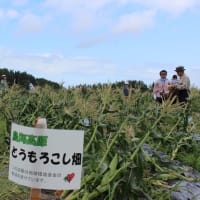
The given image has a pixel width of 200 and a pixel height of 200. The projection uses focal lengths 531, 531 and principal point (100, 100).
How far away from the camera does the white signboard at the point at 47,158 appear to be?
341cm

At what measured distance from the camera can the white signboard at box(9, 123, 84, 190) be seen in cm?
341

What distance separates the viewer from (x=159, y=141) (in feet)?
19.2

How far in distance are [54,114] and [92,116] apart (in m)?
2.45

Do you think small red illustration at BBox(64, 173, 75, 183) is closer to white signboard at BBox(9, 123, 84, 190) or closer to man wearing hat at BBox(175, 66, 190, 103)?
white signboard at BBox(9, 123, 84, 190)

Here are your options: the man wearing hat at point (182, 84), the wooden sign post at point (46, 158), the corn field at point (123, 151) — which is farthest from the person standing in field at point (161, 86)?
the wooden sign post at point (46, 158)

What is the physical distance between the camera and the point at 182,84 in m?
10.1

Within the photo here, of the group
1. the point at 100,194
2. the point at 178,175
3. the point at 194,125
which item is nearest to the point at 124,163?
the point at 100,194

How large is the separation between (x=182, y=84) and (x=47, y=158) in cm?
701

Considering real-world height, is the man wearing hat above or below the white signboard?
above

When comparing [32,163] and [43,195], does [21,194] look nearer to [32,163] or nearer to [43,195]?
[43,195]

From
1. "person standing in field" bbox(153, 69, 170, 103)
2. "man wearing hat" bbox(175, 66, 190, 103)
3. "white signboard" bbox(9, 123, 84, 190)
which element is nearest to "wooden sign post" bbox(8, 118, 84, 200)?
"white signboard" bbox(9, 123, 84, 190)

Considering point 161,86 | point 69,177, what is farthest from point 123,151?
point 161,86

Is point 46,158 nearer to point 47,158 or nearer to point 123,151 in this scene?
point 47,158

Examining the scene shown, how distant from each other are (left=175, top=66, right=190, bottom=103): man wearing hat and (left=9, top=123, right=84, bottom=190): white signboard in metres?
6.66
